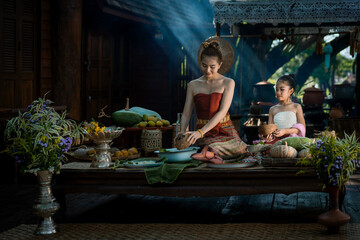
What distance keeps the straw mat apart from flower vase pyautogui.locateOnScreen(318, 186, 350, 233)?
0.09 meters

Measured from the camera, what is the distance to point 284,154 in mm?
5492

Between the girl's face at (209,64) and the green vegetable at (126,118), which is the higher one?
the girl's face at (209,64)

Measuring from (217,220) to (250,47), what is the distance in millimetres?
10130

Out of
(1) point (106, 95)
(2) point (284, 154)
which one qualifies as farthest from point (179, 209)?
(1) point (106, 95)

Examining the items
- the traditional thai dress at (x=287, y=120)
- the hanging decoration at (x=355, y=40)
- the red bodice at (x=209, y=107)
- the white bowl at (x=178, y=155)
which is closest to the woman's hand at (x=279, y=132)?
the traditional thai dress at (x=287, y=120)

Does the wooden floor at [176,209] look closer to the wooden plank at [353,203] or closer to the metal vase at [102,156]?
the wooden plank at [353,203]

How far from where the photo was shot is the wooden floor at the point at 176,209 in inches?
229

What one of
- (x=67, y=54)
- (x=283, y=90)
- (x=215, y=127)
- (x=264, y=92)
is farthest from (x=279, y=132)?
(x=264, y=92)

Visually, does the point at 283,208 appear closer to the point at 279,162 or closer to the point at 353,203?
the point at 353,203

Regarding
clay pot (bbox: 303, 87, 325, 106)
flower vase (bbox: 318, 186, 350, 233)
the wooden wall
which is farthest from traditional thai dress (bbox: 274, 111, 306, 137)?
clay pot (bbox: 303, 87, 325, 106)

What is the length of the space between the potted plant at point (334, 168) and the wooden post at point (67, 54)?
5.46 m

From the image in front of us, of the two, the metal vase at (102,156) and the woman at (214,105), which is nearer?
the metal vase at (102,156)

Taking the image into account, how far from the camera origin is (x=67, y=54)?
9578mm

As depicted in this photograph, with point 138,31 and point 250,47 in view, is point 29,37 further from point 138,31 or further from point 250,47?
point 250,47
